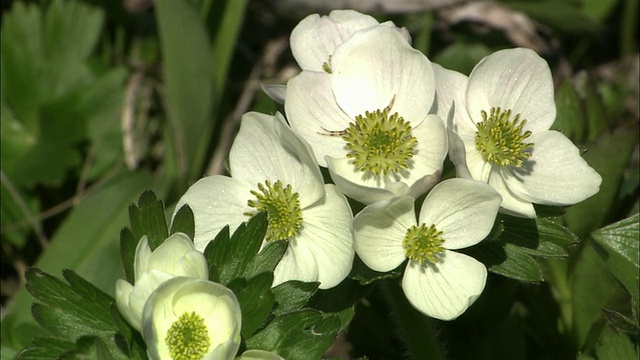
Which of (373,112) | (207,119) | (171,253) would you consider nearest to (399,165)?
(373,112)

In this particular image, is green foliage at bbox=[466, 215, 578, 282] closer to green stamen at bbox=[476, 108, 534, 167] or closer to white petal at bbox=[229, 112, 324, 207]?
green stamen at bbox=[476, 108, 534, 167]

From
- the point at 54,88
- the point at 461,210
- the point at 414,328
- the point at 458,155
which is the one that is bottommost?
the point at 54,88

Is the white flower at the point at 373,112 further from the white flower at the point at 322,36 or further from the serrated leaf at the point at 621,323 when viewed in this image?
the serrated leaf at the point at 621,323

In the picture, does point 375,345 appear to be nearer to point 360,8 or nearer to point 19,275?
point 19,275

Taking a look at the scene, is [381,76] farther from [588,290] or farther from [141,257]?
[588,290]

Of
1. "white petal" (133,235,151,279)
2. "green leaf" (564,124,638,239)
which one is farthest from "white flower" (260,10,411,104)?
"green leaf" (564,124,638,239)

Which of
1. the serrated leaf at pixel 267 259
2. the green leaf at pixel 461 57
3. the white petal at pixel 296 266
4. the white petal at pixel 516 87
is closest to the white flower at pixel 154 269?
the serrated leaf at pixel 267 259

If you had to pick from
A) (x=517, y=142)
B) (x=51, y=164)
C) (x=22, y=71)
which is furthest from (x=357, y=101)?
(x=22, y=71)
